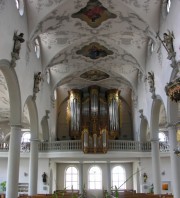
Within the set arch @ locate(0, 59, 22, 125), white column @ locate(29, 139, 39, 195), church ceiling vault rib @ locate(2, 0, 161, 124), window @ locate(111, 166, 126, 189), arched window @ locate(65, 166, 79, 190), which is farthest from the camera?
window @ locate(111, 166, 126, 189)

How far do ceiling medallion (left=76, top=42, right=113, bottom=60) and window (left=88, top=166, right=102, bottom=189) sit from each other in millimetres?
10794

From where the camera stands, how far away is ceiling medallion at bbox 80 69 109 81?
23.6m

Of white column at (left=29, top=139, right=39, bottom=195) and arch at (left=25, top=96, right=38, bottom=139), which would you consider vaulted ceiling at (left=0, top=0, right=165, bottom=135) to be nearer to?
arch at (left=25, top=96, right=38, bottom=139)

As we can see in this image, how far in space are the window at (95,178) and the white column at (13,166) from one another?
13216mm

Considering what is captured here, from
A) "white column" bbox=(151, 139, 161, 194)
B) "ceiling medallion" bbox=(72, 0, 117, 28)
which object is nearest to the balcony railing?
"white column" bbox=(151, 139, 161, 194)

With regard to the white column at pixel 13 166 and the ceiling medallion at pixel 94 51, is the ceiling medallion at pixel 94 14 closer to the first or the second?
the ceiling medallion at pixel 94 51

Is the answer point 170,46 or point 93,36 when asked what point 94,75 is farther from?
point 170,46

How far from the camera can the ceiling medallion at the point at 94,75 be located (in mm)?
23609

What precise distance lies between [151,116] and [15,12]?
400 inches

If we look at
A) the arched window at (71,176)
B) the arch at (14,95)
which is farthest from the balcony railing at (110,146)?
the arch at (14,95)

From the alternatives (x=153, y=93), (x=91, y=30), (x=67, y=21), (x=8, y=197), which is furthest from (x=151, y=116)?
(x=8, y=197)

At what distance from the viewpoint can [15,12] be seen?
12875mm

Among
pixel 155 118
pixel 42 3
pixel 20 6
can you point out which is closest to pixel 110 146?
pixel 155 118

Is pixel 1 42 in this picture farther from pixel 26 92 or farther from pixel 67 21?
pixel 67 21
